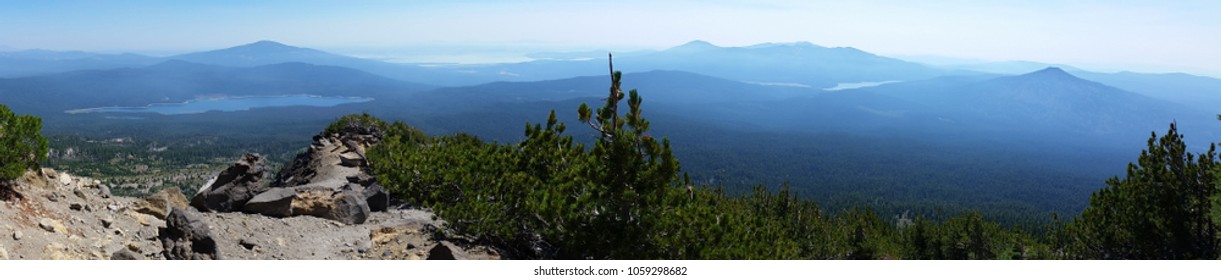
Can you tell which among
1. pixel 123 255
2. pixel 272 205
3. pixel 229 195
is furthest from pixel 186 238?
pixel 229 195

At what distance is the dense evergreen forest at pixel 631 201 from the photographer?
27.4 ft

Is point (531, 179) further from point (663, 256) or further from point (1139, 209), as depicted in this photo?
point (1139, 209)

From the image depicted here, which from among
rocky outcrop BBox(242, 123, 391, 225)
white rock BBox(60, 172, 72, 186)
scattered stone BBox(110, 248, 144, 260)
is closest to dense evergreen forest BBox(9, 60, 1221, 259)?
rocky outcrop BBox(242, 123, 391, 225)

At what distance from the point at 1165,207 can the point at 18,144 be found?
1797 centimetres

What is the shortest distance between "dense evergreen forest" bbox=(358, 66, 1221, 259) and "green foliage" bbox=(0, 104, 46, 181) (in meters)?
5.41

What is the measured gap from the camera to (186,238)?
758 centimetres

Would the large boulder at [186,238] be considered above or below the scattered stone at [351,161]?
above

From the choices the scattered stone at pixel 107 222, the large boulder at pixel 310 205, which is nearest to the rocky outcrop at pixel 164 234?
the scattered stone at pixel 107 222

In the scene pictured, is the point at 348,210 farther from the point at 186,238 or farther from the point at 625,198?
the point at 625,198

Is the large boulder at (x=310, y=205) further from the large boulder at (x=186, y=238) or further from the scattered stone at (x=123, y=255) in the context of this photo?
the scattered stone at (x=123, y=255)

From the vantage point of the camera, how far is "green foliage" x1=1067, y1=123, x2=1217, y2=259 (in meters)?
11.0

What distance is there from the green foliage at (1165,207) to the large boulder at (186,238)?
14966 mm

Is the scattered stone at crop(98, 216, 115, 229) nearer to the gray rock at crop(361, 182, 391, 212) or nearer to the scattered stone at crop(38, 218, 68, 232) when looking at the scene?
the scattered stone at crop(38, 218, 68, 232)
